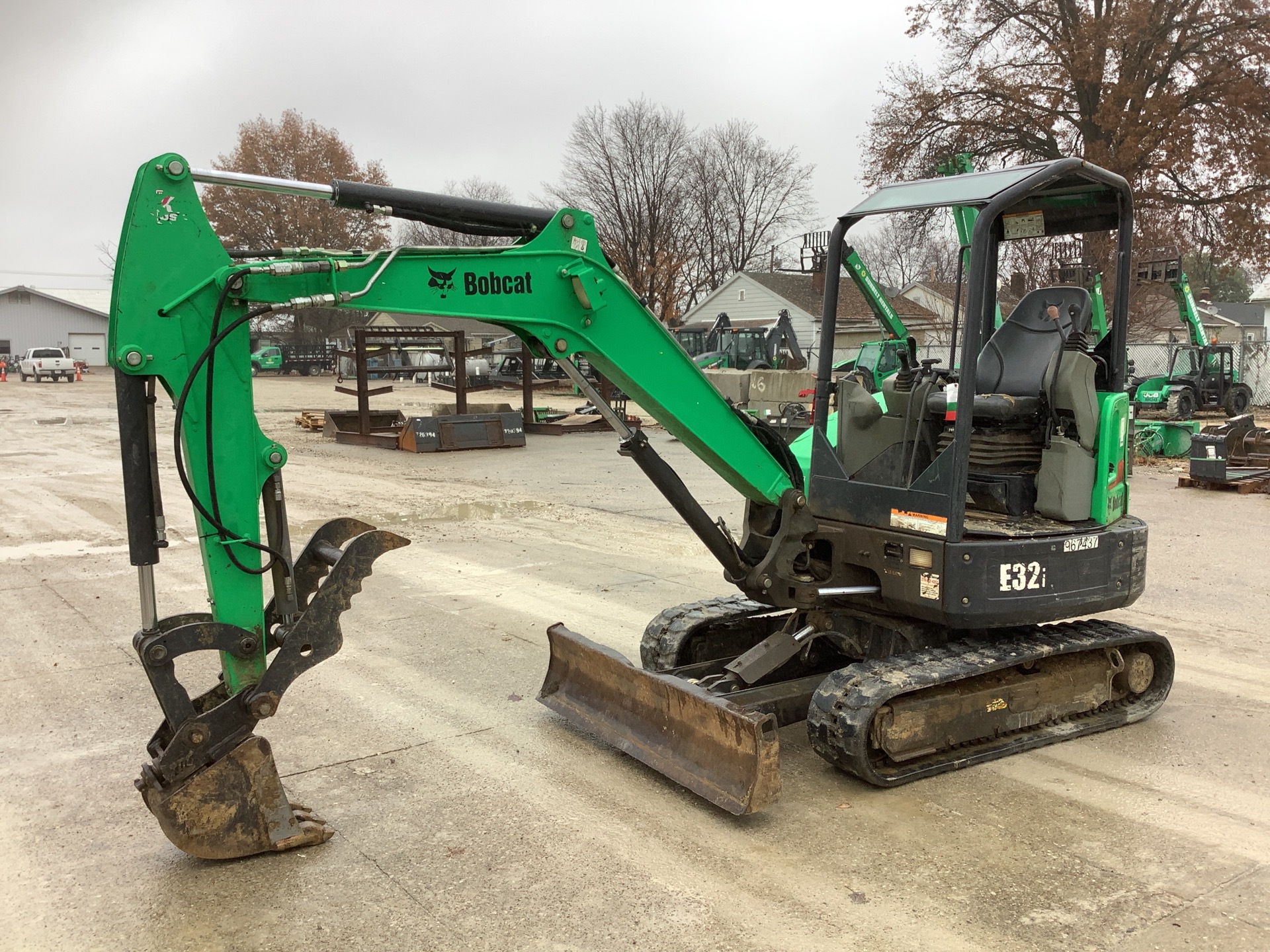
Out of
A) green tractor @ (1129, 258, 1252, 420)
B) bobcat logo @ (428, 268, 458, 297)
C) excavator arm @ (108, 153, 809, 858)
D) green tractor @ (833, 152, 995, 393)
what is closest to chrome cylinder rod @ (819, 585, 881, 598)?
green tractor @ (833, 152, 995, 393)

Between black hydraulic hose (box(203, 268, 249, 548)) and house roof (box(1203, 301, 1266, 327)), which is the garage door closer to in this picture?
black hydraulic hose (box(203, 268, 249, 548))

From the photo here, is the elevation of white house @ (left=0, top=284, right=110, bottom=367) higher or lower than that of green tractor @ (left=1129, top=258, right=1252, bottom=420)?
higher

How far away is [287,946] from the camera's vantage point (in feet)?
11.8

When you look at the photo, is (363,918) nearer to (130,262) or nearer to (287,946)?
(287,946)

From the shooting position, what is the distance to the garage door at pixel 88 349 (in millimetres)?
68812

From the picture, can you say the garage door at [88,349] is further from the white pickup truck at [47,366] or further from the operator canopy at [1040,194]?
the operator canopy at [1040,194]

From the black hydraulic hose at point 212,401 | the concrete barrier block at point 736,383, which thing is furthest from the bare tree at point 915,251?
the concrete barrier block at point 736,383

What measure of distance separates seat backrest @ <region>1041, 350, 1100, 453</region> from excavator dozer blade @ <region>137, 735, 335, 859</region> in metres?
4.13

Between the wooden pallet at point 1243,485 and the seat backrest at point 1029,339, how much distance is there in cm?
1062

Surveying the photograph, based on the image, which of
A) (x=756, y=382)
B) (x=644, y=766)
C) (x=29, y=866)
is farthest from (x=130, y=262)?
(x=756, y=382)

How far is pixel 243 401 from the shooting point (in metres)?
4.01

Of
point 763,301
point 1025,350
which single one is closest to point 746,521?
point 1025,350

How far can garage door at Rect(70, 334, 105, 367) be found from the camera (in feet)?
226

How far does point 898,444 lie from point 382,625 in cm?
407
